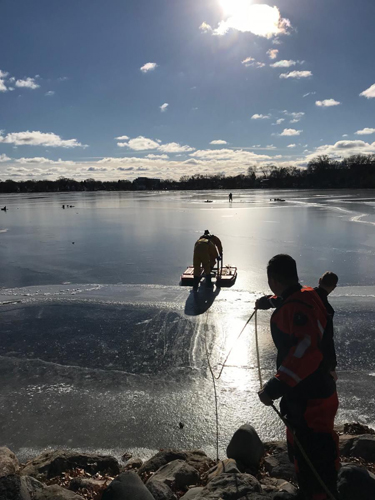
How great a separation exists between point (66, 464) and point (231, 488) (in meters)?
1.27

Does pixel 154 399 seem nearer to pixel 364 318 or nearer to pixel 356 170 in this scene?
pixel 364 318

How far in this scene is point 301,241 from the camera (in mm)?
12539

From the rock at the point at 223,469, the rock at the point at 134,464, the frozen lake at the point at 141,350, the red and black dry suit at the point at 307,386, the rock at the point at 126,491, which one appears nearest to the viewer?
the red and black dry suit at the point at 307,386

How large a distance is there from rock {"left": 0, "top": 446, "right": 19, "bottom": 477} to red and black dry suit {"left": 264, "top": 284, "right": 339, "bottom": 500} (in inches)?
75.4

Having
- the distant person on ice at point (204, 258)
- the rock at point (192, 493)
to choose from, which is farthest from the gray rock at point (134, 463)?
the distant person on ice at point (204, 258)

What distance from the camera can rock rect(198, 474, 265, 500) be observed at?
84.5 inches

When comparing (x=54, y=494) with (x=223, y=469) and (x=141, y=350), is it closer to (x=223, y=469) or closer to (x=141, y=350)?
(x=223, y=469)

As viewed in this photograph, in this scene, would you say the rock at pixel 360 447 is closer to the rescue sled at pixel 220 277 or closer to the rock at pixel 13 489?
the rock at pixel 13 489

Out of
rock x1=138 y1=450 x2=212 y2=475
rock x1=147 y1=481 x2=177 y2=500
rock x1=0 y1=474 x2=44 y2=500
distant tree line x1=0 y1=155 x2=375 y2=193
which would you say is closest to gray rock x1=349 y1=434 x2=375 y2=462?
rock x1=138 y1=450 x2=212 y2=475

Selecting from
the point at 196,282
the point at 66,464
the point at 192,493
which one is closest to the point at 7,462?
the point at 66,464

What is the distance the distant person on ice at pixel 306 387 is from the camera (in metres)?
1.93

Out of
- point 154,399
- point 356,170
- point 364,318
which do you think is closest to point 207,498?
point 154,399

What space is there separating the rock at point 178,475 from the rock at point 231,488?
0.99 ft

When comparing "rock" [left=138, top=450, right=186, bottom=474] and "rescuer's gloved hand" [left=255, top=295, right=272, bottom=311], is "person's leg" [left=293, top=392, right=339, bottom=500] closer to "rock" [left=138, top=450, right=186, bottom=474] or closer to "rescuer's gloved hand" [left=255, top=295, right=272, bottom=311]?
"rescuer's gloved hand" [left=255, top=295, right=272, bottom=311]
